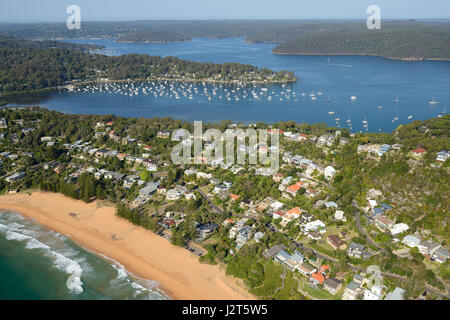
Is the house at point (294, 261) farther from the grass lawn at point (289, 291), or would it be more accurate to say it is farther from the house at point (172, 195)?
the house at point (172, 195)

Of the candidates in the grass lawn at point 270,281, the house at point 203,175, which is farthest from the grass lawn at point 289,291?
the house at point 203,175

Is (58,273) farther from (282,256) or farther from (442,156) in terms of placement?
(442,156)

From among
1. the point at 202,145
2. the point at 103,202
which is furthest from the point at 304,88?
the point at 103,202

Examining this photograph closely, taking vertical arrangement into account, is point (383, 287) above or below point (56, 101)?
below

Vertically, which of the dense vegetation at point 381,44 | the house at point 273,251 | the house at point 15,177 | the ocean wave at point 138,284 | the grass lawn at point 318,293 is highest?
the dense vegetation at point 381,44
